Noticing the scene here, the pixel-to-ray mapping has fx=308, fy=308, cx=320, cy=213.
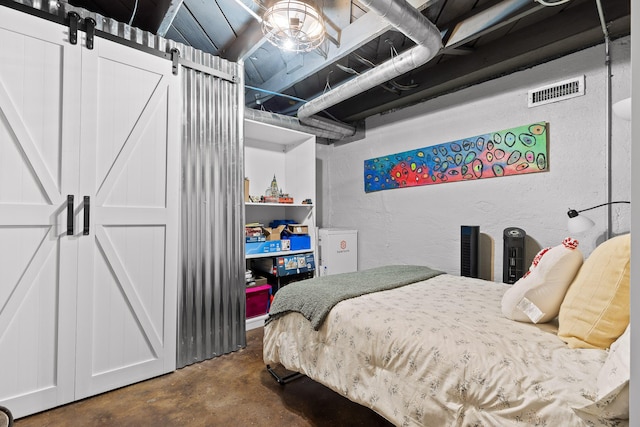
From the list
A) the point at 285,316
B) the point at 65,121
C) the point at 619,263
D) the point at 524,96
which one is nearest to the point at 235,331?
the point at 285,316

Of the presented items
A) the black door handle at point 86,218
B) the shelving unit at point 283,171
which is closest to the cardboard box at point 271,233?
the shelving unit at point 283,171

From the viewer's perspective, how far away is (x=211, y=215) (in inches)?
98.7

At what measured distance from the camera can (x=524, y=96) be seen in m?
2.59

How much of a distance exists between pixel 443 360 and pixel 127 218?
2074 mm

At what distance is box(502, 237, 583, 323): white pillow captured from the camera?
55.3 inches

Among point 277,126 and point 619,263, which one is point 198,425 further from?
point 277,126

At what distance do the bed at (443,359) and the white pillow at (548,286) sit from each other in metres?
0.06

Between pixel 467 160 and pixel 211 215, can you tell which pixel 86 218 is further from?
pixel 467 160

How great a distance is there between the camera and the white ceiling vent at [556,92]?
2309mm

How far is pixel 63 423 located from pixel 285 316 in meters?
1.33

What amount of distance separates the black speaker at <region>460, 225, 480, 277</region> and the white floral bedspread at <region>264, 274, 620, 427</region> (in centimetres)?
69

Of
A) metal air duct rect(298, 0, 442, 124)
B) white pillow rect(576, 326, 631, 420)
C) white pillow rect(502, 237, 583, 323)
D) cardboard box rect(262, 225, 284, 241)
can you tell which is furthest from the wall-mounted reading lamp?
cardboard box rect(262, 225, 284, 241)

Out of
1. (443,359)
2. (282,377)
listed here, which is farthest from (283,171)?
(443,359)

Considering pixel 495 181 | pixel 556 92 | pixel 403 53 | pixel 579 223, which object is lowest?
pixel 579 223
